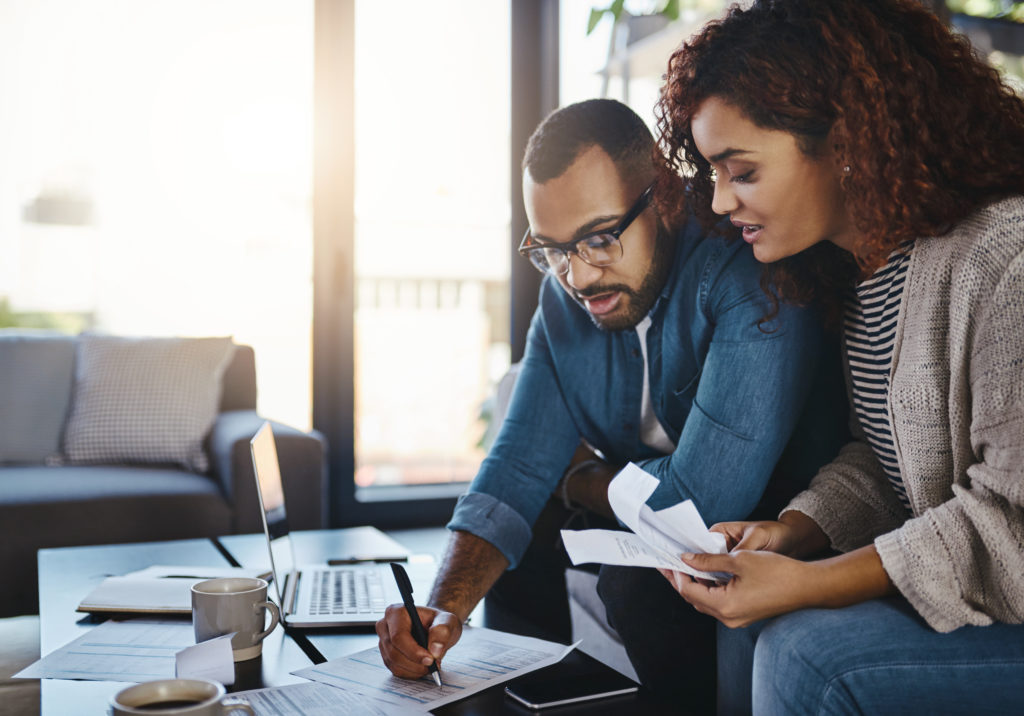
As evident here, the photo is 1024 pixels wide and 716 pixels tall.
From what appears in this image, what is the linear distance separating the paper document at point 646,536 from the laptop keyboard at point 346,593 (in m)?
0.42

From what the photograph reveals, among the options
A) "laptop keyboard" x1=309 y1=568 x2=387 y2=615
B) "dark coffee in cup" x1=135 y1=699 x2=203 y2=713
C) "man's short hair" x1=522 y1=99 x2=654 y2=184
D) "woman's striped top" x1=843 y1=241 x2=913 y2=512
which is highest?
"man's short hair" x1=522 y1=99 x2=654 y2=184

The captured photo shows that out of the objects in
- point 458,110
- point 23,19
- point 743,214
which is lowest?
point 743,214

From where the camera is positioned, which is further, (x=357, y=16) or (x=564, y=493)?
(x=357, y=16)

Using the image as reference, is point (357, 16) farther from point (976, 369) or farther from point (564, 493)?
point (976, 369)

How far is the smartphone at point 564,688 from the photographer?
973 millimetres

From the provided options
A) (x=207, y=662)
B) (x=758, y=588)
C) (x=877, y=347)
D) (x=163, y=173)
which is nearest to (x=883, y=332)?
(x=877, y=347)

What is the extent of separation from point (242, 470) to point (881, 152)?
1.95 m

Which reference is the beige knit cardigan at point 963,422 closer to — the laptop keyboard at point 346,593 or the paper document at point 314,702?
the paper document at point 314,702

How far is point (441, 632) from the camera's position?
41.9 inches

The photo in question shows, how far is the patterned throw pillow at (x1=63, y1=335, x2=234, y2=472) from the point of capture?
278 cm

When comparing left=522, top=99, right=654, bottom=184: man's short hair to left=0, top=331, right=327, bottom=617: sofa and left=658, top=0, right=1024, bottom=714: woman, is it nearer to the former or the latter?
left=658, top=0, right=1024, bottom=714: woman

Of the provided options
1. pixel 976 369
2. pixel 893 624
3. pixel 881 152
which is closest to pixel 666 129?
pixel 881 152

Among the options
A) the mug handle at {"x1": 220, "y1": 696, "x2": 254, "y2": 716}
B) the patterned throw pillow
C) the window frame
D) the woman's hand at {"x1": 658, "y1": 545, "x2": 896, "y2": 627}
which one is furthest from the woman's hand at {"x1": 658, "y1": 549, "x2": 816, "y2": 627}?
the window frame

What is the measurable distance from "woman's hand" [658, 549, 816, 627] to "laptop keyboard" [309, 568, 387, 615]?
53 cm
